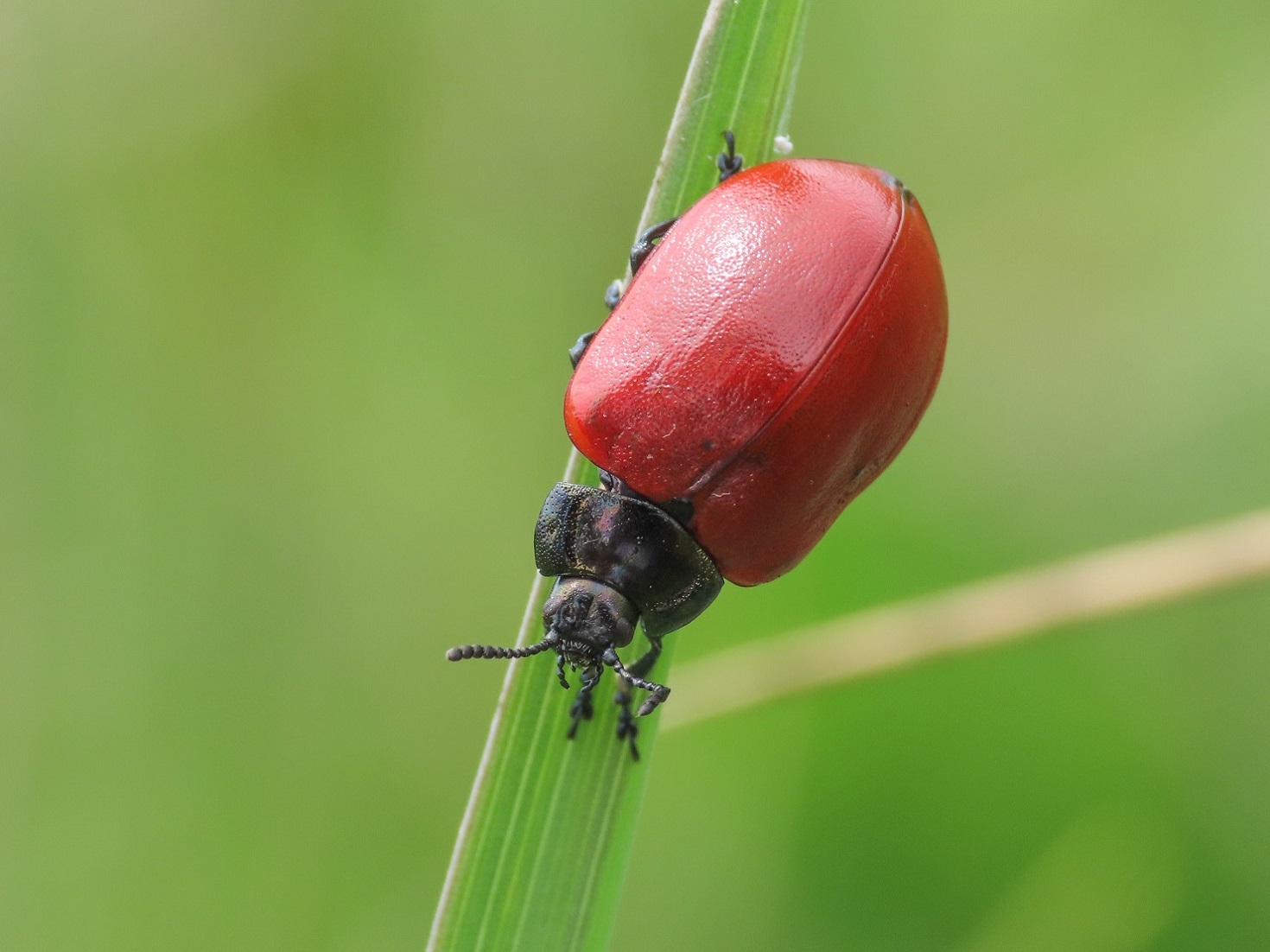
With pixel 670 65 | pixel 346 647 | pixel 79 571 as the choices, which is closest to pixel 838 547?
pixel 346 647

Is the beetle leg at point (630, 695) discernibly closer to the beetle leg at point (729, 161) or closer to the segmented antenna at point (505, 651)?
the segmented antenna at point (505, 651)

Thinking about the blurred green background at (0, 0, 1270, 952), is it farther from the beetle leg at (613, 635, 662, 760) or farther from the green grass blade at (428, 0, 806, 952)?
the green grass blade at (428, 0, 806, 952)

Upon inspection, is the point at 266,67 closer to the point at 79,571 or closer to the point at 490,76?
the point at 490,76

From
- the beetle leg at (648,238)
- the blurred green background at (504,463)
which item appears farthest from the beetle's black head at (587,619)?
the blurred green background at (504,463)

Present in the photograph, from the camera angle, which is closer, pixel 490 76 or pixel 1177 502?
pixel 1177 502

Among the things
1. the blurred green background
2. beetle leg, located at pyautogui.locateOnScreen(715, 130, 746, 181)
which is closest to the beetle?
beetle leg, located at pyautogui.locateOnScreen(715, 130, 746, 181)

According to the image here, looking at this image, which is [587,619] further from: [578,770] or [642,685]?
[578,770]
